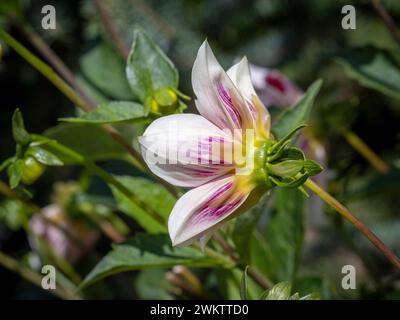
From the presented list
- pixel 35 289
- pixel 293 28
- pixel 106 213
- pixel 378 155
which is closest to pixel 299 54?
pixel 293 28

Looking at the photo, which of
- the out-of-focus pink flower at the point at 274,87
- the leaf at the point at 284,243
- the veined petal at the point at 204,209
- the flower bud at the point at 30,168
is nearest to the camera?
the veined petal at the point at 204,209

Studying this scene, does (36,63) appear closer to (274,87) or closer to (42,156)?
(42,156)

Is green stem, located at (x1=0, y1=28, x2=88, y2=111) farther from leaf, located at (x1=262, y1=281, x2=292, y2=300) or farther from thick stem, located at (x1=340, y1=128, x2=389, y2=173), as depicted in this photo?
thick stem, located at (x1=340, y1=128, x2=389, y2=173)

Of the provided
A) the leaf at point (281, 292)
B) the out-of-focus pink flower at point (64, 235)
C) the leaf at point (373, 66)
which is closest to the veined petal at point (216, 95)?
the leaf at point (281, 292)

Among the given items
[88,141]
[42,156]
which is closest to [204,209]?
[42,156]

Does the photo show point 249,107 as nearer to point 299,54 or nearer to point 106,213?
point 106,213

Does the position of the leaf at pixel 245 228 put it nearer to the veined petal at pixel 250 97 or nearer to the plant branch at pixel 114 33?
the veined petal at pixel 250 97
